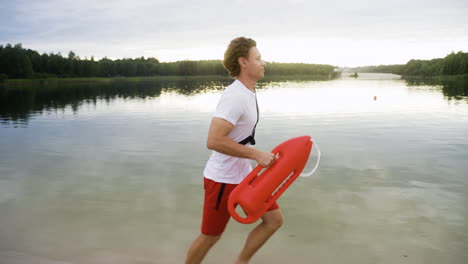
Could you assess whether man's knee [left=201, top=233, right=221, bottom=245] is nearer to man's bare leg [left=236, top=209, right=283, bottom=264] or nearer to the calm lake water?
man's bare leg [left=236, top=209, right=283, bottom=264]

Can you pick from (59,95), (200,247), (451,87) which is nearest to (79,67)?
(59,95)

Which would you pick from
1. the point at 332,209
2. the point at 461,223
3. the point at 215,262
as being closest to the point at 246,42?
the point at 215,262

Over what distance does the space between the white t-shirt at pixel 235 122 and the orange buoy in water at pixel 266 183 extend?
0.53ft

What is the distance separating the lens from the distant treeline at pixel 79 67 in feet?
324

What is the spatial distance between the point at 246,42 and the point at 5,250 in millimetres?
3394

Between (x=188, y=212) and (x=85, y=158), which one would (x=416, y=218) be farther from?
(x=85, y=158)

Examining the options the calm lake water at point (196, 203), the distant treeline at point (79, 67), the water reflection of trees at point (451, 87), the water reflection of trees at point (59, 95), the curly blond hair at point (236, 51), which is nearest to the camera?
the curly blond hair at point (236, 51)

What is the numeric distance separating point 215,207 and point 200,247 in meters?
0.39

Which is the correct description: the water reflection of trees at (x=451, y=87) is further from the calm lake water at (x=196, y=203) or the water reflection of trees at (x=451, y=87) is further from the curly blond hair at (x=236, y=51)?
the curly blond hair at (x=236, y=51)

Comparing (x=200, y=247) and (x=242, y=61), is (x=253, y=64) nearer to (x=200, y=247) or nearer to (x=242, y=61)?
(x=242, y=61)

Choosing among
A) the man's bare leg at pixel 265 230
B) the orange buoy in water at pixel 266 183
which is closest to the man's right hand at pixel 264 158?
the orange buoy in water at pixel 266 183

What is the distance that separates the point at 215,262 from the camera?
3826 millimetres

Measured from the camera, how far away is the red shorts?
9.39 feet

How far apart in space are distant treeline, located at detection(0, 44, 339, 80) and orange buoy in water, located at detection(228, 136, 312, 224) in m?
100
